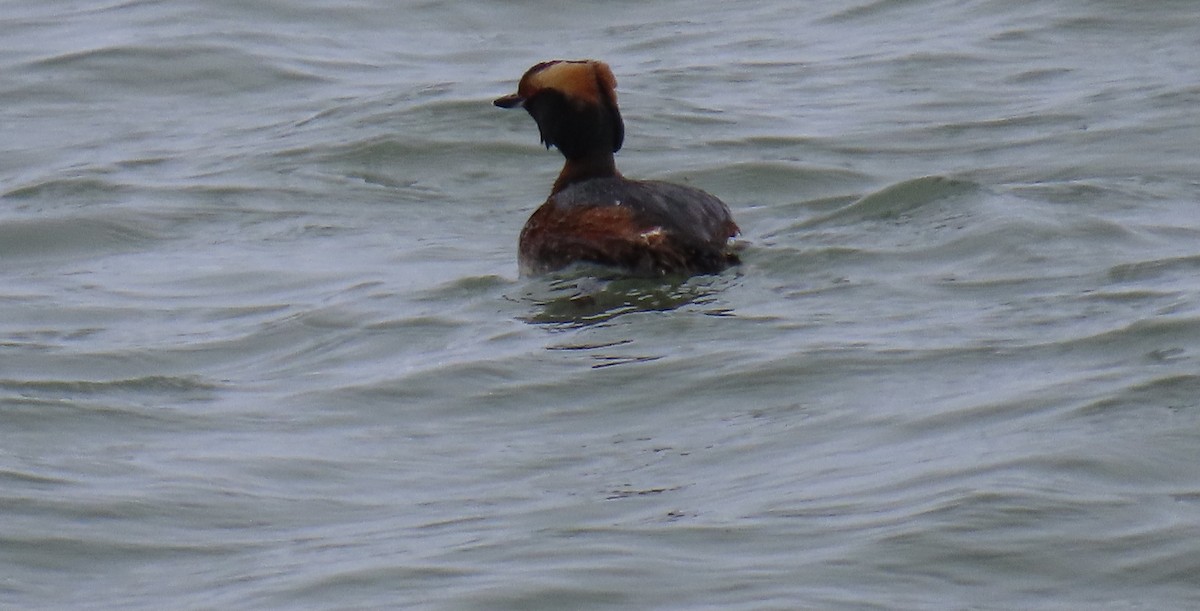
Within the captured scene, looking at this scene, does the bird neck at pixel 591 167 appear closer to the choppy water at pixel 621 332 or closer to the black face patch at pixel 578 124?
the black face patch at pixel 578 124

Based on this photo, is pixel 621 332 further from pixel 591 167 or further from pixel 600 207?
pixel 591 167

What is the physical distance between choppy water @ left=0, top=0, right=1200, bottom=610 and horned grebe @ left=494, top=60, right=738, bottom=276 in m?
0.14

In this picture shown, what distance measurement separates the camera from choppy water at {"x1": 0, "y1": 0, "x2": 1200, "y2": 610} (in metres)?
5.92

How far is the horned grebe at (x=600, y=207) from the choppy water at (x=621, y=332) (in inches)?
5.3

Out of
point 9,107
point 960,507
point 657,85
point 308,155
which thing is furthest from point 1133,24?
point 960,507

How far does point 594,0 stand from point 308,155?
4.76 metres

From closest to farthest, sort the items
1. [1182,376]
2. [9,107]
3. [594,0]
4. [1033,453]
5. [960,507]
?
[960,507] < [1033,453] < [1182,376] < [9,107] < [594,0]

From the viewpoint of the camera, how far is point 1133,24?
607 inches

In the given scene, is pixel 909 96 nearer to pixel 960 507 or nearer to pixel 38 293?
pixel 38 293

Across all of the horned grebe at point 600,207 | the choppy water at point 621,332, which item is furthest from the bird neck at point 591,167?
the choppy water at point 621,332

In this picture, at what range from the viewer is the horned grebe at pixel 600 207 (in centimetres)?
911

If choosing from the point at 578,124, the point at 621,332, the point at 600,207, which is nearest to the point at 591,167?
the point at 578,124

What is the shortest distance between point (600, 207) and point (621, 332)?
906mm

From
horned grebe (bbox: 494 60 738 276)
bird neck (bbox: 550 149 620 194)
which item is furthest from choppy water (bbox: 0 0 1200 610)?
bird neck (bbox: 550 149 620 194)
